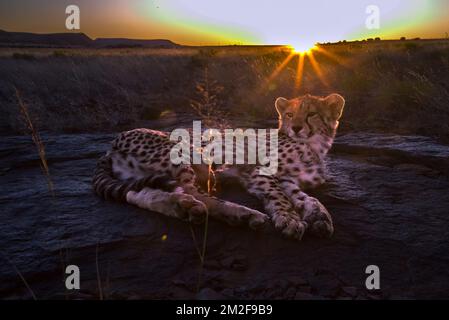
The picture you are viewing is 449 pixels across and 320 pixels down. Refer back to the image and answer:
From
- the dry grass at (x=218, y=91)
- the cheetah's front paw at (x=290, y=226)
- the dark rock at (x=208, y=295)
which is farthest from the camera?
the dry grass at (x=218, y=91)

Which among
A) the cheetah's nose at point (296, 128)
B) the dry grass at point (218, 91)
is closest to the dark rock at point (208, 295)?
the dry grass at point (218, 91)

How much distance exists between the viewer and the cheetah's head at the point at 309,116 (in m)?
4.76

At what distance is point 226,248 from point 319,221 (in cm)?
68

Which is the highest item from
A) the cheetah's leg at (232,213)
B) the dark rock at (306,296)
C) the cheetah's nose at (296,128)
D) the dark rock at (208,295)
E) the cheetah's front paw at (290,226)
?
the cheetah's nose at (296,128)

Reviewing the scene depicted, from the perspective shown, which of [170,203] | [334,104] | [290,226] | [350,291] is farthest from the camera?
[334,104]

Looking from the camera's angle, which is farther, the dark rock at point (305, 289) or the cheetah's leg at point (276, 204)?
the cheetah's leg at point (276, 204)

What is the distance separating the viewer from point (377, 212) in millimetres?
3391

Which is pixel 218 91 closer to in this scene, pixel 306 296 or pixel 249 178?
pixel 249 178

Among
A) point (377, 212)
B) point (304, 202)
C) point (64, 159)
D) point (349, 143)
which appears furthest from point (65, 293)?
point (349, 143)

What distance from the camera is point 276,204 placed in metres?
3.44

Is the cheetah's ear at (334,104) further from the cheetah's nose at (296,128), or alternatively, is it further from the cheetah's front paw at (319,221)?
the cheetah's front paw at (319,221)

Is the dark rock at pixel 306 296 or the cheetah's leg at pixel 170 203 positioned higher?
the cheetah's leg at pixel 170 203

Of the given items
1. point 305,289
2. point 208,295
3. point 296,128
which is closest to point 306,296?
point 305,289

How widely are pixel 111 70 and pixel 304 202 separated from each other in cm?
1501
